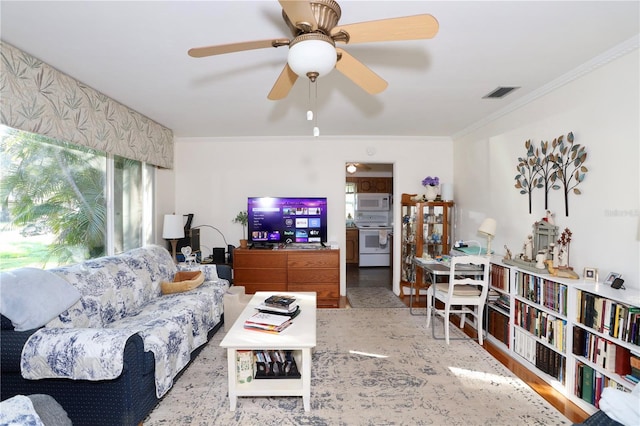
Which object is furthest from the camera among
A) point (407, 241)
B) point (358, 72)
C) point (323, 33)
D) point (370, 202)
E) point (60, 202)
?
point (370, 202)

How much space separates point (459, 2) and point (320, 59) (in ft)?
2.91

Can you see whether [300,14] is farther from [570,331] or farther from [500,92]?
[570,331]

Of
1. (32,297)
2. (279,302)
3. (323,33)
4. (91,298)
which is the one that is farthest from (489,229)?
(32,297)

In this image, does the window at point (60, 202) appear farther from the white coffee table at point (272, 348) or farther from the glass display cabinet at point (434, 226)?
the glass display cabinet at point (434, 226)

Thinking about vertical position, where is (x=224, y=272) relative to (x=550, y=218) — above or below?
below

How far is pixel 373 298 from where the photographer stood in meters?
4.77

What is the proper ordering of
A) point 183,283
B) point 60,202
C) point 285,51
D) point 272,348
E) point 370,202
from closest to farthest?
point 272,348 < point 285,51 < point 60,202 < point 183,283 < point 370,202

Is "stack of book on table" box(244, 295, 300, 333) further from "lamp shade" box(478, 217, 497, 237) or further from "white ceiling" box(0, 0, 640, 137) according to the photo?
"lamp shade" box(478, 217, 497, 237)

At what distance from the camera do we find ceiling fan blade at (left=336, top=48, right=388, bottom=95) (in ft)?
5.45

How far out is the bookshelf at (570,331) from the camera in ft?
6.46

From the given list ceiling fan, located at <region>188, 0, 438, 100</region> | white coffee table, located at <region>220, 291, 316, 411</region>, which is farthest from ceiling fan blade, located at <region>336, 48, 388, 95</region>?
white coffee table, located at <region>220, 291, 316, 411</region>

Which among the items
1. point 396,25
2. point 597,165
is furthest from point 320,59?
point 597,165

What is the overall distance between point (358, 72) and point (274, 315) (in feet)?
5.95

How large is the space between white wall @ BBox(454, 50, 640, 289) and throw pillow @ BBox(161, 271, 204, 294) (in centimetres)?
333
